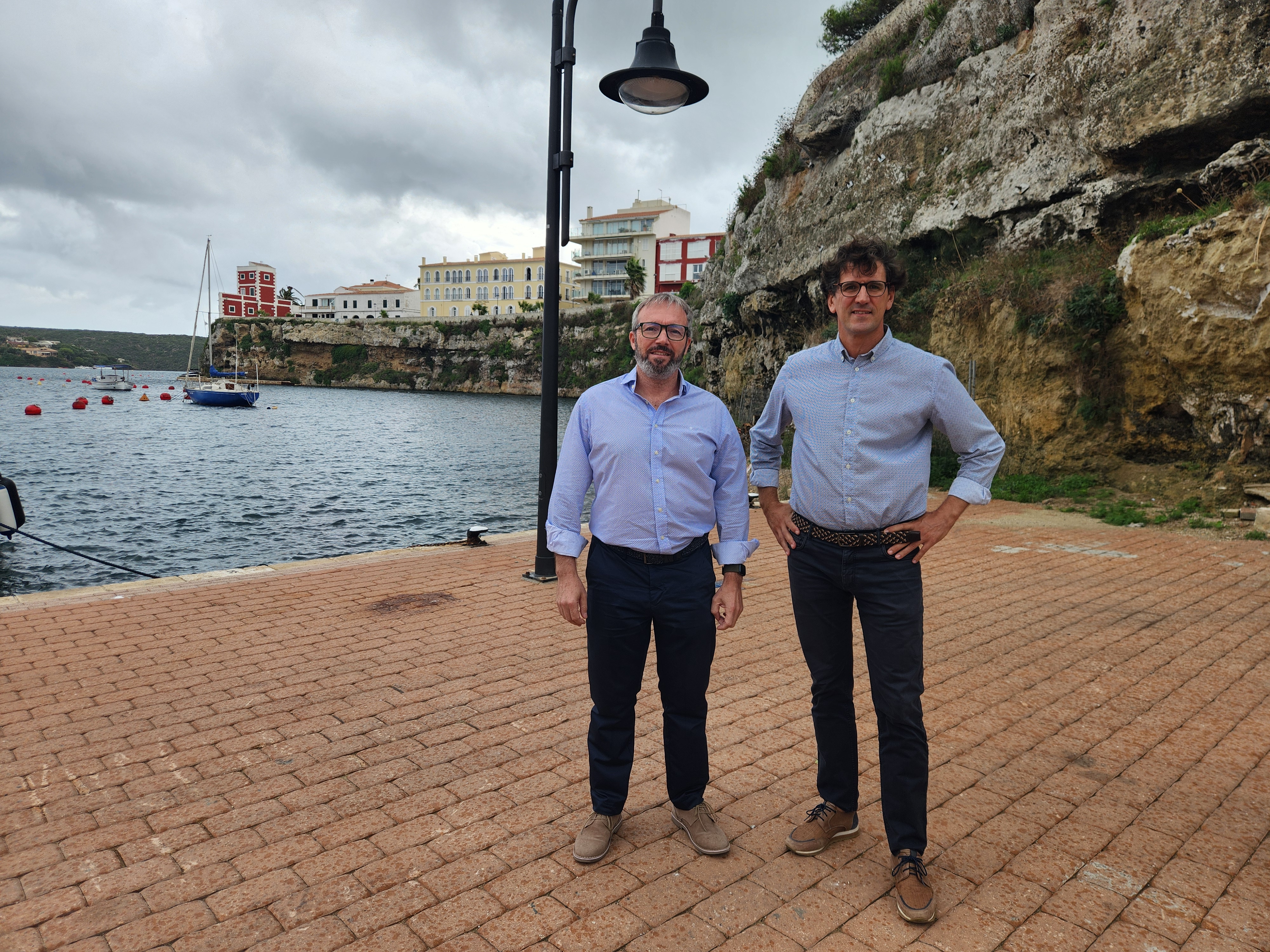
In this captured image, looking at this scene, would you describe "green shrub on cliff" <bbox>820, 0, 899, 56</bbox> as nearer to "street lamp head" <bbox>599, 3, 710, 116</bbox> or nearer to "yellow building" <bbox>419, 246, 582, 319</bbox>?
"street lamp head" <bbox>599, 3, 710, 116</bbox>

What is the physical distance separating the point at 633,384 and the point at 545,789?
1.77m

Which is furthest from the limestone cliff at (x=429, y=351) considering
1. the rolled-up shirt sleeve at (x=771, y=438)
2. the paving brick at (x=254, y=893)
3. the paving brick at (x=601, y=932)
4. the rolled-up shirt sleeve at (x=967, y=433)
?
the paving brick at (x=601, y=932)

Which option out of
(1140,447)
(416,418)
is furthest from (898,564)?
(416,418)

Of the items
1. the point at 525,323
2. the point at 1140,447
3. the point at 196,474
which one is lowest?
the point at 196,474

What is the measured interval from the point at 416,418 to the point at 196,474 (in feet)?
91.6

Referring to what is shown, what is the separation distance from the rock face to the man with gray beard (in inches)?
405

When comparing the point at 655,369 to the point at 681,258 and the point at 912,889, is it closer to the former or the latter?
the point at 912,889

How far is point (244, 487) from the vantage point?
23.8 meters

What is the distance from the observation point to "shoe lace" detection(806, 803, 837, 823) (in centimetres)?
306

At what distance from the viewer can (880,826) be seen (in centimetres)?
322

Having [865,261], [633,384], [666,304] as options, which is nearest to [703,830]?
[633,384]

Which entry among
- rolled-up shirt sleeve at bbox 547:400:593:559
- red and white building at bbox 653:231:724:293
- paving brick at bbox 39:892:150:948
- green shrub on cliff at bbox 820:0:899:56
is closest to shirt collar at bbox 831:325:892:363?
rolled-up shirt sleeve at bbox 547:400:593:559

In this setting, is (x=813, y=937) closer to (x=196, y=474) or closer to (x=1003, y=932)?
(x=1003, y=932)

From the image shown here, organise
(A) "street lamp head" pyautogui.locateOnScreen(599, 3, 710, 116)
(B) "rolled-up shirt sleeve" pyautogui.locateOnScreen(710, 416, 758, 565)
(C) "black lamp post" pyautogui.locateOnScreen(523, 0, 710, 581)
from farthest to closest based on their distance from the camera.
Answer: (C) "black lamp post" pyautogui.locateOnScreen(523, 0, 710, 581) → (A) "street lamp head" pyautogui.locateOnScreen(599, 3, 710, 116) → (B) "rolled-up shirt sleeve" pyautogui.locateOnScreen(710, 416, 758, 565)
